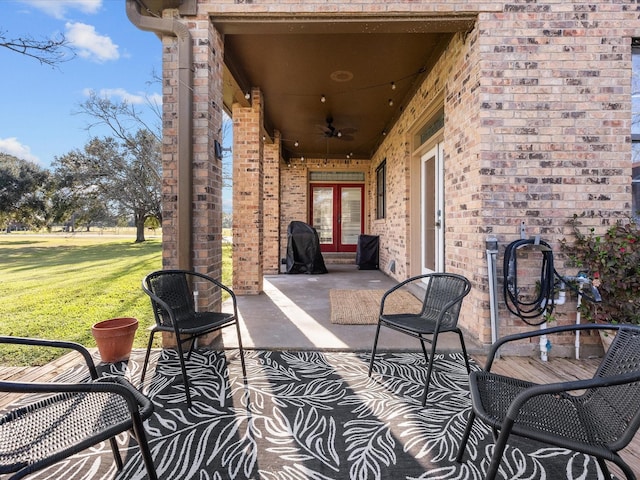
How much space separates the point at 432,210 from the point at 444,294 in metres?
2.66

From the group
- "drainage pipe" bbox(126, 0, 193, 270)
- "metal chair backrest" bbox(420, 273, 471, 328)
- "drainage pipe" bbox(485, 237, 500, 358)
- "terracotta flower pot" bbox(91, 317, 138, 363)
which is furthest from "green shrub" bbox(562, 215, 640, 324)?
"terracotta flower pot" bbox(91, 317, 138, 363)

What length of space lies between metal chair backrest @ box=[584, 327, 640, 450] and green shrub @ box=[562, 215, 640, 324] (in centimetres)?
168

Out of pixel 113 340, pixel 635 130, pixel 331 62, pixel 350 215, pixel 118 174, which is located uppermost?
pixel 118 174

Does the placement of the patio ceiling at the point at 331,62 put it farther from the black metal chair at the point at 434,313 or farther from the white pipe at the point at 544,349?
the white pipe at the point at 544,349

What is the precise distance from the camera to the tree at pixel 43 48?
103 inches

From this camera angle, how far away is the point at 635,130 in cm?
307

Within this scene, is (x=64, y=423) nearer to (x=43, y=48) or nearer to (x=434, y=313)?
(x=434, y=313)

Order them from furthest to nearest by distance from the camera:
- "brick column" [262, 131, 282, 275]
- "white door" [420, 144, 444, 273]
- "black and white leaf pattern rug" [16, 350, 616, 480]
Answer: "brick column" [262, 131, 282, 275] < "white door" [420, 144, 444, 273] < "black and white leaf pattern rug" [16, 350, 616, 480]

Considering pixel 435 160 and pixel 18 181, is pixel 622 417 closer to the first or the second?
pixel 435 160

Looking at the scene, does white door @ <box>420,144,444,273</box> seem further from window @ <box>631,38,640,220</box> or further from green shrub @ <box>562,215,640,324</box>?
window @ <box>631,38,640,220</box>

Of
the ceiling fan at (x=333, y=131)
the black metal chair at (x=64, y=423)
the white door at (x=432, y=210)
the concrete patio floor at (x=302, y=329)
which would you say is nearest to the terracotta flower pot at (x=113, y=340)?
the concrete patio floor at (x=302, y=329)

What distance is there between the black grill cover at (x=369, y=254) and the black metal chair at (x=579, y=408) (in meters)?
6.80

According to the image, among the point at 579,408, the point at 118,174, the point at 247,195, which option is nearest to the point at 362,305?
the point at 247,195

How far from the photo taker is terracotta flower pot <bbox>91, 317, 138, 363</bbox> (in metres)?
2.55
